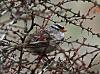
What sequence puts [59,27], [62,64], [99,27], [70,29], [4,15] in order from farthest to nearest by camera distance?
[99,27]
[70,29]
[59,27]
[62,64]
[4,15]

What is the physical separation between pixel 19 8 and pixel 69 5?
180 inches

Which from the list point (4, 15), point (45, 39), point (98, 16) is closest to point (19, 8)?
point (4, 15)

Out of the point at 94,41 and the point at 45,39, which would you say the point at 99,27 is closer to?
the point at 94,41

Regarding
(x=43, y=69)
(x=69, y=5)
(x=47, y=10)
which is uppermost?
(x=47, y=10)

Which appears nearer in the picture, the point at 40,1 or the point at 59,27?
the point at 40,1

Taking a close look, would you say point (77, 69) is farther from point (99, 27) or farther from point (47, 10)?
point (99, 27)

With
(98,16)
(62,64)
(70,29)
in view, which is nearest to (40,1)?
(62,64)

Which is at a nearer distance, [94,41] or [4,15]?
[4,15]

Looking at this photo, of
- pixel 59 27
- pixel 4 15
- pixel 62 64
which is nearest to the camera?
pixel 4 15

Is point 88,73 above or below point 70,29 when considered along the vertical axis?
above

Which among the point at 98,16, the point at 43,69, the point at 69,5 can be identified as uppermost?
the point at 43,69

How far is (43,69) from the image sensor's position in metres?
2.76

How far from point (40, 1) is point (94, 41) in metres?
3.45

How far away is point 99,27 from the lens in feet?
24.3
